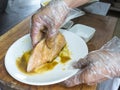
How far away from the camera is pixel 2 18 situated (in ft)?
6.06

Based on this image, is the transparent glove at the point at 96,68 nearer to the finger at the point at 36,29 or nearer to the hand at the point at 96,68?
Result: the hand at the point at 96,68

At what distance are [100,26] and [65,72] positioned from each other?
37 cm

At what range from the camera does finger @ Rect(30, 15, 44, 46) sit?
26.4 inches

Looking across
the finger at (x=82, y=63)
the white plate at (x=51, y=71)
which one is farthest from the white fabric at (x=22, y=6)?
the finger at (x=82, y=63)

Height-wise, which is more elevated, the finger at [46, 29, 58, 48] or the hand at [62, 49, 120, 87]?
the finger at [46, 29, 58, 48]

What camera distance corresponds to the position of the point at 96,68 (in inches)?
23.2

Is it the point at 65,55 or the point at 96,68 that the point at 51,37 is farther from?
the point at 96,68

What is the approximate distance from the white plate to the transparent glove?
0.02 m

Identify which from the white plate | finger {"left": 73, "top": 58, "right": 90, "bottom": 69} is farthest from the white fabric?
finger {"left": 73, "top": 58, "right": 90, "bottom": 69}

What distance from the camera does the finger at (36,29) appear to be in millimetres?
671

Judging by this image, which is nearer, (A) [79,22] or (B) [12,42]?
(B) [12,42]

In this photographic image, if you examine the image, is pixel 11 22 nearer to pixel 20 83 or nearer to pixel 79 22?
pixel 79 22

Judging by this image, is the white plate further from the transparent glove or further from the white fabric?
the white fabric

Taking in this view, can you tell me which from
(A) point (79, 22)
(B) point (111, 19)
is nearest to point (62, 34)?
(A) point (79, 22)
